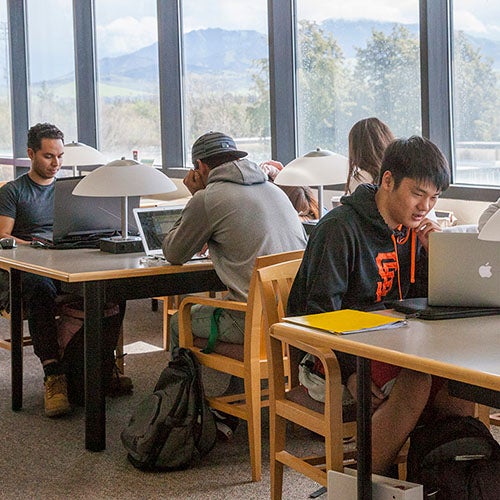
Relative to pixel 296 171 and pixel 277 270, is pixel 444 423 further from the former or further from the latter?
pixel 296 171

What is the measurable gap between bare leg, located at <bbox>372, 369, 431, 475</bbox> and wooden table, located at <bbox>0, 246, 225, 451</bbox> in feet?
4.60

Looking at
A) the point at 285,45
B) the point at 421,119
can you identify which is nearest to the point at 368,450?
the point at 421,119

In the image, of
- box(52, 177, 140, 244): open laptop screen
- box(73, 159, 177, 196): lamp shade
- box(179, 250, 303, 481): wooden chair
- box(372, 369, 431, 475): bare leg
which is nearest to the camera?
box(372, 369, 431, 475): bare leg

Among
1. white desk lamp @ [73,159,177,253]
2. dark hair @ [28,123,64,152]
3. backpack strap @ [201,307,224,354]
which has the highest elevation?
dark hair @ [28,123,64,152]

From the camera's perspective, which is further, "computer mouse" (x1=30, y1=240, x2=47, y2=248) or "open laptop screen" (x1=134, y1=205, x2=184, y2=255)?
"computer mouse" (x1=30, y1=240, x2=47, y2=248)

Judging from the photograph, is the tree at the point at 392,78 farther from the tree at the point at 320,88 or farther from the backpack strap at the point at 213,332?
the backpack strap at the point at 213,332

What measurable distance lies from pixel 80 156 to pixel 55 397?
2.90m

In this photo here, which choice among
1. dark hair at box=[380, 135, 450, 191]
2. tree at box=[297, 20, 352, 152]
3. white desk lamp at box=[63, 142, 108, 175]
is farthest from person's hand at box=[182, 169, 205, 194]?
white desk lamp at box=[63, 142, 108, 175]

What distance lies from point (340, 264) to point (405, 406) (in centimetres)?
47

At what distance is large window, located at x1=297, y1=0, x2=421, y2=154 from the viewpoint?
5.45 metres

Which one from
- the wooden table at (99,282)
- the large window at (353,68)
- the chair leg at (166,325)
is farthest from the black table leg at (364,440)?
the large window at (353,68)

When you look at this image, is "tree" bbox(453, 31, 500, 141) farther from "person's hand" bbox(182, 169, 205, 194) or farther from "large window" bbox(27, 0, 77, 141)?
"large window" bbox(27, 0, 77, 141)

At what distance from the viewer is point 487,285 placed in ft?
8.21

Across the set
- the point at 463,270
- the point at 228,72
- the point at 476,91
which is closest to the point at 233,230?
the point at 463,270
